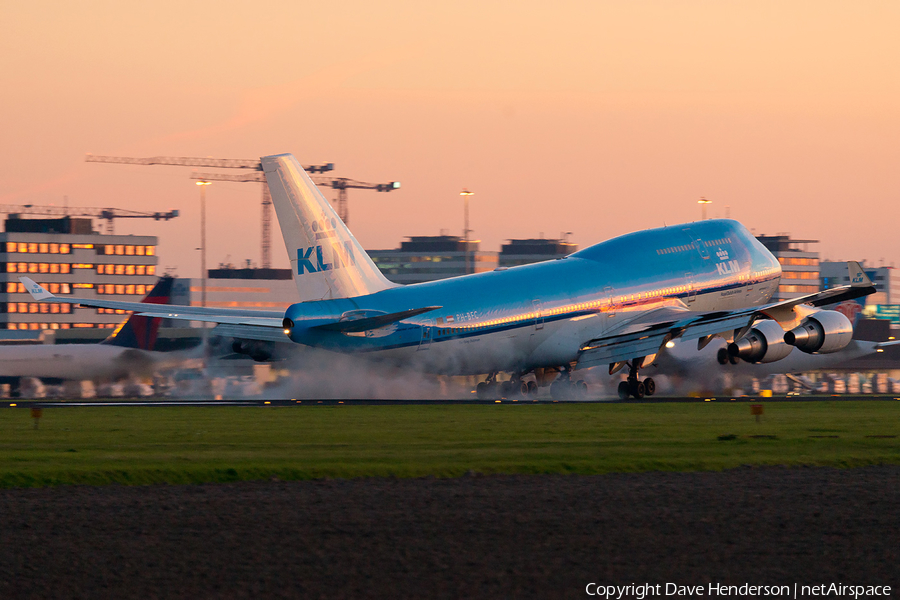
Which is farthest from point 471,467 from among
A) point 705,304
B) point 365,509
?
point 705,304

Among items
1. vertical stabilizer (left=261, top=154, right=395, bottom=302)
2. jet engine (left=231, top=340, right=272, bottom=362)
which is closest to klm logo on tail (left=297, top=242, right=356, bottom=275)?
vertical stabilizer (left=261, top=154, right=395, bottom=302)

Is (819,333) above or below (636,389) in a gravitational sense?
above

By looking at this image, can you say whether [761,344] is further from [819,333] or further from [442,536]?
[442,536]

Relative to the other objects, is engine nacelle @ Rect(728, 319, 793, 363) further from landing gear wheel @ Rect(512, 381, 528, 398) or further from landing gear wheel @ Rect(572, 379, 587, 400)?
landing gear wheel @ Rect(512, 381, 528, 398)

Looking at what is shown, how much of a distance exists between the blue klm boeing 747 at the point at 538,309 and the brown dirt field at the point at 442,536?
21.0 meters

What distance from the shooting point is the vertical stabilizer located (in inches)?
1661

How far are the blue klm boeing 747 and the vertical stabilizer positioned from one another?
0.05m

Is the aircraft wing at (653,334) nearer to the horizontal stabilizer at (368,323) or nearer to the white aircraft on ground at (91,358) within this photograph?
the horizontal stabilizer at (368,323)

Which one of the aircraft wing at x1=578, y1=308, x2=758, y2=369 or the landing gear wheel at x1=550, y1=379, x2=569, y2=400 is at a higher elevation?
the aircraft wing at x1=578, y1=308, x2=758, y2=369

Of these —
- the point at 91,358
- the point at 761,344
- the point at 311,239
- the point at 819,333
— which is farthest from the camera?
the point at 91,358

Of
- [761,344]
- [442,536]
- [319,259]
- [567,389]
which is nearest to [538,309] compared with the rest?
[567,389]

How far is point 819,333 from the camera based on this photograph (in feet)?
166

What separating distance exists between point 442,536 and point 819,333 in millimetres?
37771

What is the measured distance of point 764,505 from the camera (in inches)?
746
